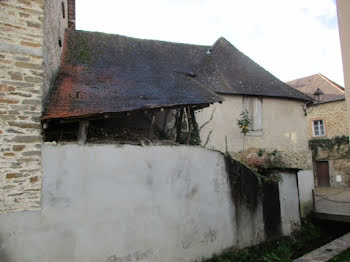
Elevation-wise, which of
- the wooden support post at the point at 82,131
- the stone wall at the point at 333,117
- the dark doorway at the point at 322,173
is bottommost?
the dark doorway at the point at 322,173

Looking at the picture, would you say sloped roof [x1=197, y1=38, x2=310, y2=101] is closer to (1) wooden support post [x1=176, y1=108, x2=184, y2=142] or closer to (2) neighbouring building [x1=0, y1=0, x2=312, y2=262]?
(2) neighbouring building [x1=0, y1=0, x2=312, y2=262]

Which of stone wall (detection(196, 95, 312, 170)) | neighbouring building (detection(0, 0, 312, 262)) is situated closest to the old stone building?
neighbouring building (detection(0, 0, 312, 262))

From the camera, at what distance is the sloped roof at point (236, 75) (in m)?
9.83

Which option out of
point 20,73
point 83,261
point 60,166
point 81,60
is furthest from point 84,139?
point 81,60

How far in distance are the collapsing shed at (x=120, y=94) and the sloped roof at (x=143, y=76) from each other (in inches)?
0.6

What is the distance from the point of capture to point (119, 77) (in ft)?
21.8

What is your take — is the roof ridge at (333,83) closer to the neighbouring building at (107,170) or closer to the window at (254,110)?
the window at (254,110)

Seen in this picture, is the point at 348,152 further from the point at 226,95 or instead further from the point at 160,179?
the point at 160,179

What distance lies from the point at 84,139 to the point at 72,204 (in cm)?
103

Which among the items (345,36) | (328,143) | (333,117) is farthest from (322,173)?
(345,36)

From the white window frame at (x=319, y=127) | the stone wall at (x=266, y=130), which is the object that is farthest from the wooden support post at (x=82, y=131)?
the white window frame at (x=319, y=127)

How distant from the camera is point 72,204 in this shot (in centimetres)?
448

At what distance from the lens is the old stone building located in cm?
410

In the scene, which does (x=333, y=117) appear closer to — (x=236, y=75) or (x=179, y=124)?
(x=236, y=75)
